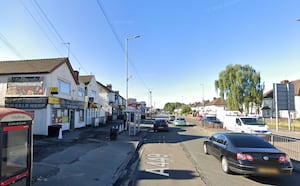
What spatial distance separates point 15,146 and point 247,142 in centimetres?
730

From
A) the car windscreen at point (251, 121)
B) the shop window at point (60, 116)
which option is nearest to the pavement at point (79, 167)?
the shop window at point (60, 116)

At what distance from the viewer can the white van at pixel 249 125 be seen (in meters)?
16.4

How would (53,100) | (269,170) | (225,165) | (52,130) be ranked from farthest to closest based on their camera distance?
(53,100), (52,130), (225,165), (269,170)

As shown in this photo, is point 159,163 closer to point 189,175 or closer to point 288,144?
point 189,175

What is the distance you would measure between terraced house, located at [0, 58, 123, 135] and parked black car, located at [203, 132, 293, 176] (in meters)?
14.6

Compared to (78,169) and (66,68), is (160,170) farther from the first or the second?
(66,68)

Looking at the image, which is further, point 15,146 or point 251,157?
point 251,157

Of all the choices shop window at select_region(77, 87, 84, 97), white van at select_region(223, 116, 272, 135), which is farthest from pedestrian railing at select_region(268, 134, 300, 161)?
shop window at select_region(77, 87, 84, 97)

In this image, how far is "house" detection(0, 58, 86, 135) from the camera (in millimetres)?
16938

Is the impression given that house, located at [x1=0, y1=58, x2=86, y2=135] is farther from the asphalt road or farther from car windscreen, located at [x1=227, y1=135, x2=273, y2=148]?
car windscreen, located at [x1=227, y1=135, x2=273, y2=148]

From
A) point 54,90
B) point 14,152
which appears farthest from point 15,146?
point 54,90

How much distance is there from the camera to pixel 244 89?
3906 cm

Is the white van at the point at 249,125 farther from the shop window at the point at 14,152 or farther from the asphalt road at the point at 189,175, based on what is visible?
the shop window at the point at 14,152

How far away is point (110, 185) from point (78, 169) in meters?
2.07
